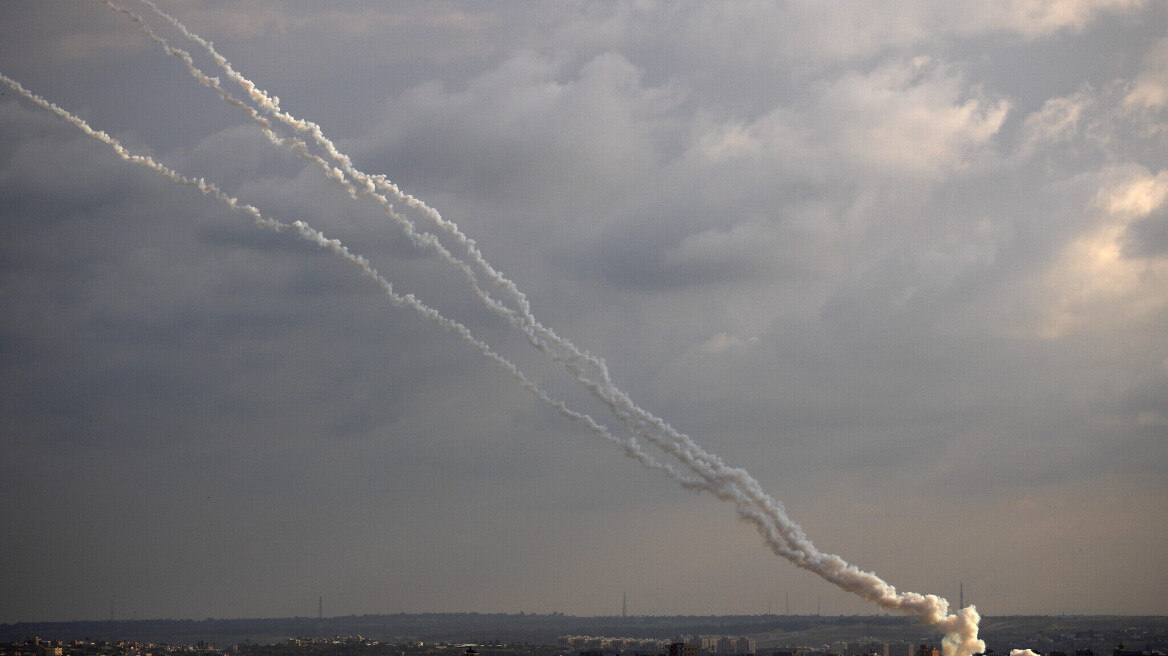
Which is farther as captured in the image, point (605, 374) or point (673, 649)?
point (673, 649)

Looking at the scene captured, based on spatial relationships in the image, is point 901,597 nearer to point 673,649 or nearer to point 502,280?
point 502,280

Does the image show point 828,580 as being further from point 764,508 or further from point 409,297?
point 409,297

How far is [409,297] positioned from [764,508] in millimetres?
33619

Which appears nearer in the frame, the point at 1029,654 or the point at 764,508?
the point at 764,508

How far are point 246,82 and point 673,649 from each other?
122854 mm

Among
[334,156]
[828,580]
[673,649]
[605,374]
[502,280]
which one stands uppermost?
[334,156]

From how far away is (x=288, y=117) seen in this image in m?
102

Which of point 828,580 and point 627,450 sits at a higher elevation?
point 627,450

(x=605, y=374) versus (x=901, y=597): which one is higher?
(x=605, y=374)

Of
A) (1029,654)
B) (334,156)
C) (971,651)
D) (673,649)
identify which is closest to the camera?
(334,156)

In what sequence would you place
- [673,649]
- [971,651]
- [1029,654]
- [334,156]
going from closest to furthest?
[334,156] < [971,651] < [1029,654] < [673,649]

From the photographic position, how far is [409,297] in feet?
344

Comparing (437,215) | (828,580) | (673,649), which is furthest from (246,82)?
(673,649)

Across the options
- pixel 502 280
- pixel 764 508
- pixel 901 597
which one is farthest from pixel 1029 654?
pixel 502 280
